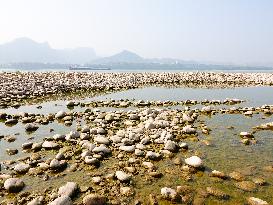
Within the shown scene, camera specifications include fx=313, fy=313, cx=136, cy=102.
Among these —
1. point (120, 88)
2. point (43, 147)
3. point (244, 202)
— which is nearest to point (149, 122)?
point (43, 147)

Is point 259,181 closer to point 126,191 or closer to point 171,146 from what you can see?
point 171,146

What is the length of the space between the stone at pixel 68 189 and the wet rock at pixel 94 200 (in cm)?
55

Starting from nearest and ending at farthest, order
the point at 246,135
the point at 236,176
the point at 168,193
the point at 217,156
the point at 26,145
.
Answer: the point at 168,193
the point at 236,176
the point at 217,156
the point at 26,145
the point at 246,135

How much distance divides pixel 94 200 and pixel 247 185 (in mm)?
4148

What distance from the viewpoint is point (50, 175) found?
9.22m

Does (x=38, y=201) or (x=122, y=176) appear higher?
(x=122, y=176)

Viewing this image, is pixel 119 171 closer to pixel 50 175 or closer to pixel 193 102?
pixel 50 175

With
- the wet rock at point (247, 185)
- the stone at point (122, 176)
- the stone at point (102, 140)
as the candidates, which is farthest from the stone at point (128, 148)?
the wet rock at point (247, 185)

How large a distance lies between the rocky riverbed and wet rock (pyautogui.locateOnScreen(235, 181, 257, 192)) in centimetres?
3

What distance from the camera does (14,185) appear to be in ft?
27.2

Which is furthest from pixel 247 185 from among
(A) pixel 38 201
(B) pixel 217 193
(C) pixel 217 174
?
(A) pixel 38 201

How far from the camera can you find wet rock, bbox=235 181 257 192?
8.30 m

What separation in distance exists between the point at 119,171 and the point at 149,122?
5.91 meters

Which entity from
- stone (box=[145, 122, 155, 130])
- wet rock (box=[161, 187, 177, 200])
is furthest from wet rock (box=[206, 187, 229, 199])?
stone (box=[145, 122, 155, 130])
